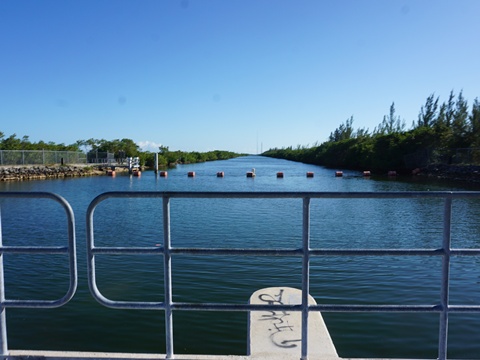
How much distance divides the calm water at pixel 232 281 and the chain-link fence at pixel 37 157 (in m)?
34.6

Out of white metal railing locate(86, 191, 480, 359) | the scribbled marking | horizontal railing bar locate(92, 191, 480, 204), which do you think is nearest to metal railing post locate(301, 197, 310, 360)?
white metal railing locate(86, 191, 480, 359)

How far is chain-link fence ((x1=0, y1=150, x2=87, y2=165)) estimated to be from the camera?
47.9m

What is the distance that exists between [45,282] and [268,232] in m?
7.94

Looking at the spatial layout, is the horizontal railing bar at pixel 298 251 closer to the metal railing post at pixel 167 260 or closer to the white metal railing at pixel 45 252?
the metal railing post at pixel 167 260

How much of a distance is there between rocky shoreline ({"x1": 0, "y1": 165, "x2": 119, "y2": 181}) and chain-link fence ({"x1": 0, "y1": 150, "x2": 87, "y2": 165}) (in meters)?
2.10

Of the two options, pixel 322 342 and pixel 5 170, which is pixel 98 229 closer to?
pixel 322 342

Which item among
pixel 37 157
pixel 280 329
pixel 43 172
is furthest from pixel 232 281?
pixel 37 157

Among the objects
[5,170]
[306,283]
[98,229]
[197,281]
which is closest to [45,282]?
[197,281]

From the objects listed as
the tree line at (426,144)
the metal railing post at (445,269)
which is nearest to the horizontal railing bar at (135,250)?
the metal railing post at (445,269)

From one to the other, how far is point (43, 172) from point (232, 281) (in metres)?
46.7

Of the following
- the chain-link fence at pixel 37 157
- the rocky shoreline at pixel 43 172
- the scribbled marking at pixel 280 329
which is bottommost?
the scribbled marking at pixel 280 329

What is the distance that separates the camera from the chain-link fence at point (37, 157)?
47.9 meters

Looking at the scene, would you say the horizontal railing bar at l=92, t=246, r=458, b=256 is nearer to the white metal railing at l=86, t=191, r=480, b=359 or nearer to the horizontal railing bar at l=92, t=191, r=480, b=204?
the white metal railing at l=86, t=191, r=480, b=359

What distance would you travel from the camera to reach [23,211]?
801 inches
